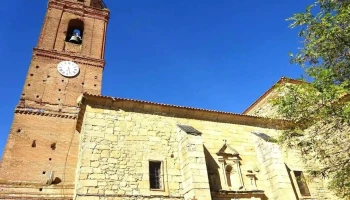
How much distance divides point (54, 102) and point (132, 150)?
857 centimetres

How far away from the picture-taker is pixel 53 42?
17453 millimetres

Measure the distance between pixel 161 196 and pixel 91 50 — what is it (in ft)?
42.9

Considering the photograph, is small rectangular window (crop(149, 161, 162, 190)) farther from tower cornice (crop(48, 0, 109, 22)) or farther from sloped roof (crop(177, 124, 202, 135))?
tower cornice (crop(48, 0, 109, 22))

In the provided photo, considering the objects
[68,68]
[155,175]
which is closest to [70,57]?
[68,68]

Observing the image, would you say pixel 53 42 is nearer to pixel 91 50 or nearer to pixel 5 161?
pixel 91 50

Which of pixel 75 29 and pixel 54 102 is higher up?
pixel 75 29

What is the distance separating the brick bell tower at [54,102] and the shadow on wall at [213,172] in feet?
20.8

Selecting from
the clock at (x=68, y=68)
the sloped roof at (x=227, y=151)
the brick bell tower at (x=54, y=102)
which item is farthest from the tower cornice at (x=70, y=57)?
the sloped roof at (x=227, y=151)

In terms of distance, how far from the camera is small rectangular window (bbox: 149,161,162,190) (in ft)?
28.7

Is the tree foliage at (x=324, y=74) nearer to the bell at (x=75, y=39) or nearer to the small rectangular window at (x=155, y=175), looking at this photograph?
the small rectangular window at (x=155, y=175)

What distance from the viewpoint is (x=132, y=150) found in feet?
29.4

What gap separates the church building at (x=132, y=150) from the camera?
8.39 metres

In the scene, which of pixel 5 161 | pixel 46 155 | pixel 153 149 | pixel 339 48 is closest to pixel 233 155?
pixel 153 149

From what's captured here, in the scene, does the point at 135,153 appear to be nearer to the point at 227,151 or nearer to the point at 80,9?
the point at 227,151
